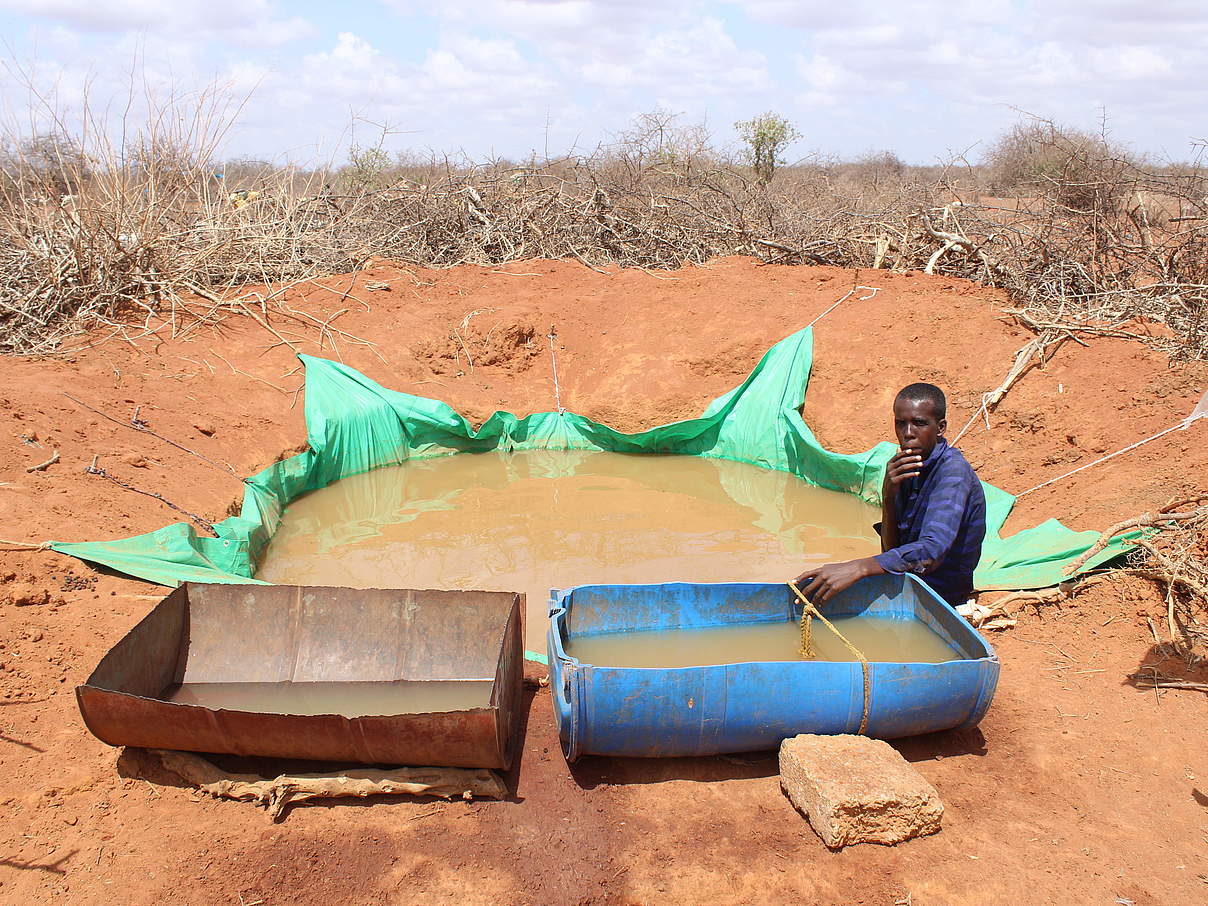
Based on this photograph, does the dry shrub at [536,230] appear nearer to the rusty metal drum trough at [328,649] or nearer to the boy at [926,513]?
the boy at [926,513]

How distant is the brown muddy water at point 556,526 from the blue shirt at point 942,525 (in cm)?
168

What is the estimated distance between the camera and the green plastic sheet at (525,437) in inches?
223

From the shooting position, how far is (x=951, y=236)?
26.8 ft

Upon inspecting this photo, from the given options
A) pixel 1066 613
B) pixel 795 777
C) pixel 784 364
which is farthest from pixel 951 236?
pixel 795 777

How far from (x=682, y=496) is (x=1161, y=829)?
13.5ft

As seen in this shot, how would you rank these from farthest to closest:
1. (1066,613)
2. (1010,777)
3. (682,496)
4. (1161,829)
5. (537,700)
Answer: (682,496)
(1066,613)
(537,700)
(1010,777)
(1161,829)

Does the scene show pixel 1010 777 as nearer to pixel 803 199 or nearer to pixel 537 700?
pixel 537 700

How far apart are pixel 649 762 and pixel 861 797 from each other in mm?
795

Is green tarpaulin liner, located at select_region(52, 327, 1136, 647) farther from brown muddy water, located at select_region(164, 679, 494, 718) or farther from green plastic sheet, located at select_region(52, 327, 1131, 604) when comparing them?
brown muddy water, located at select_region(164, 679, 494, 718)

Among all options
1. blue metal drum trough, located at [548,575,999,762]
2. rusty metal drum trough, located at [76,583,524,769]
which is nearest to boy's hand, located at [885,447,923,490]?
blue metal drum trough, located at [548,575,999,762]

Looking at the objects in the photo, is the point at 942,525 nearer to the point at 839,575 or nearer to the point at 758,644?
the point at 839,575

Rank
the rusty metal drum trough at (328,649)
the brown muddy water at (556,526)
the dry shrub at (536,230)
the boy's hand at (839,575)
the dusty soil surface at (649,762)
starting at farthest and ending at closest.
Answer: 1. the dry shrub at (536,230)
2. the brown muddy water at (556,526)
3. the rusty metal drum trough at (328,649)
4. the boy's hand at (839,575)
5. the dusty soil surface at (649,762)

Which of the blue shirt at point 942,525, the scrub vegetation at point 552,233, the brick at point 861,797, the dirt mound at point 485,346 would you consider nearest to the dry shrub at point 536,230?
the scrub vegetation at point 552,233

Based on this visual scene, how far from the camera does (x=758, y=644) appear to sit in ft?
11.0
